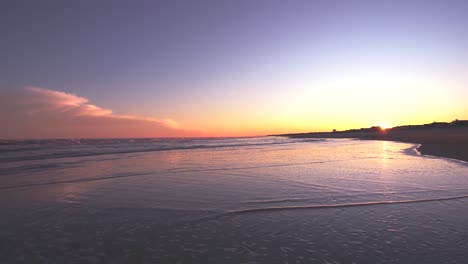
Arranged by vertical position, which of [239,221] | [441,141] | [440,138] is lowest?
[239,221]

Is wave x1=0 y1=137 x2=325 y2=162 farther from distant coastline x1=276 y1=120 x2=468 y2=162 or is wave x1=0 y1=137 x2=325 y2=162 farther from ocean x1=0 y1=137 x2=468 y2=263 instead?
distant coastline x1=276 y1=120 x2=468 y2=162

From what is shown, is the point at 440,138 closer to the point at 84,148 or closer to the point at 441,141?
the point at 441,141

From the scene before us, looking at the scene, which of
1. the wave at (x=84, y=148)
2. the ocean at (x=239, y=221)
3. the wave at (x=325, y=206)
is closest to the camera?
the ocean at (x=239, y=221)

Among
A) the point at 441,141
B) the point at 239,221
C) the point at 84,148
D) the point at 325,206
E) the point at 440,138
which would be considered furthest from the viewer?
the point at 440,138

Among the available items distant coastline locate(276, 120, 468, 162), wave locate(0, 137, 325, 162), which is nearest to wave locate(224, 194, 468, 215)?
distant coastline locate(276, 120, 468, 162)

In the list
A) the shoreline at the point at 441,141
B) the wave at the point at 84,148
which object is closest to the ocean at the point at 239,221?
the shoreline at the point at 441,141

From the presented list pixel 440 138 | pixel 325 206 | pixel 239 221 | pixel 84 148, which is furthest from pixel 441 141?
pixel 84 148

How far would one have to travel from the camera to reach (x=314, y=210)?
5891 mm

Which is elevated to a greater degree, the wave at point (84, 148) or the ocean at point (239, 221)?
the wave at point (84, 148)

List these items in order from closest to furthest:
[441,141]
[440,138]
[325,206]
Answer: [325,206] → [441,141] → [440,138]

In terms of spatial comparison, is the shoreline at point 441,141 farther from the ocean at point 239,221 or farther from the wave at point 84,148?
the wave at point 84,148

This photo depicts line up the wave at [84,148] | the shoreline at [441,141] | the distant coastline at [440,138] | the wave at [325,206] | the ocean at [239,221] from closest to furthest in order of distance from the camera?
the ocean at [239,221], the wave at [325,206], the shoreline at [441,141], the distant coastline at [440,138], the wave at [84,148]

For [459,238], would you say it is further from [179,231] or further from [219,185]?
[219,185]

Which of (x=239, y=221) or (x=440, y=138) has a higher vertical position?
(x=440, y=138)
